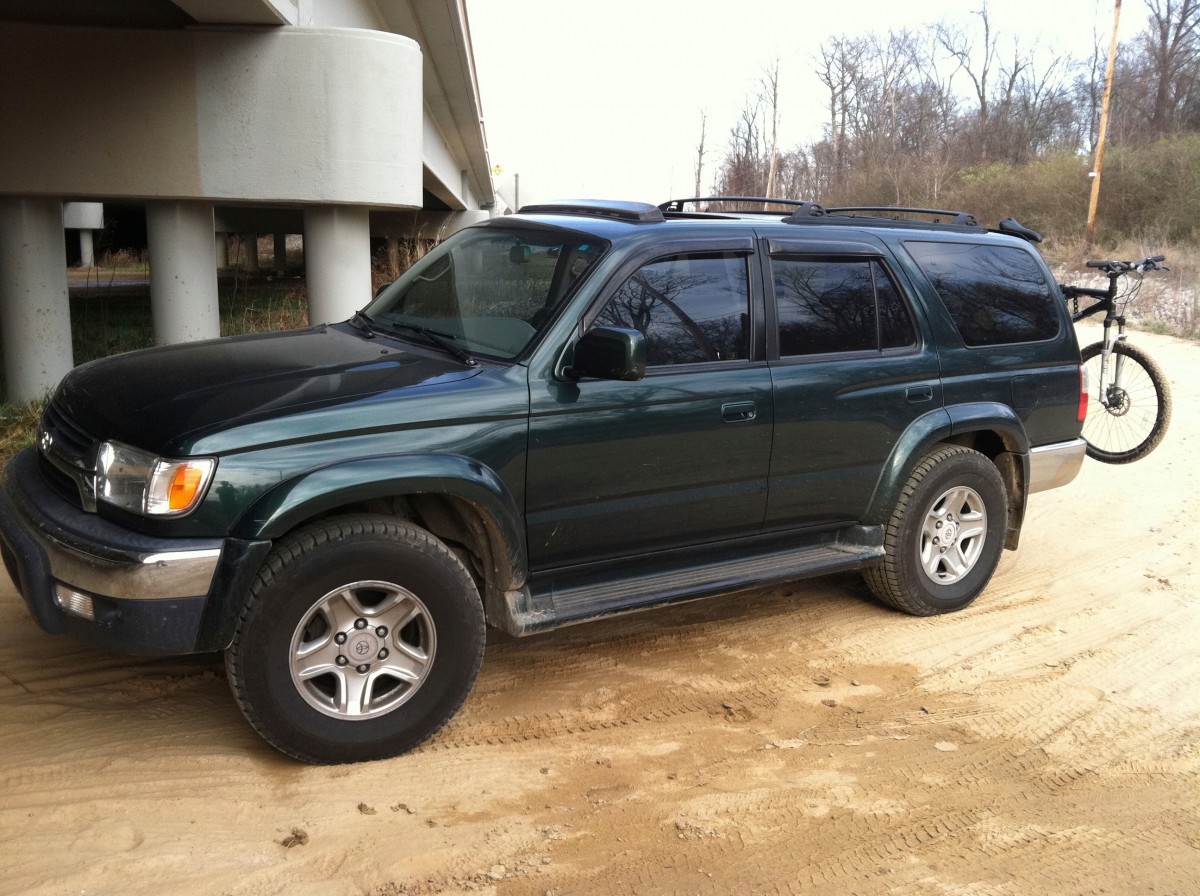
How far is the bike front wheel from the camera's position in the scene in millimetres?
8023

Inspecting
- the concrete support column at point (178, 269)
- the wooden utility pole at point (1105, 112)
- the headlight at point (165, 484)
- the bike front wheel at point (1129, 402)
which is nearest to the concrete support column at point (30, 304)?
the concrete support column at point (178, 269)

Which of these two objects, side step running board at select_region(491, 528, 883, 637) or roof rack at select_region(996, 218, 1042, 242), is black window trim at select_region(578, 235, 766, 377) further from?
roof rack at select_region(996, 218, 1042, 242)

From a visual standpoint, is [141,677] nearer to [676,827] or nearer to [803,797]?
[676,827]

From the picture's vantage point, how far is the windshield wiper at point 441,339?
434cm

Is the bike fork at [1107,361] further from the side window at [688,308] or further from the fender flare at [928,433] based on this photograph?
the side window at [688,308]

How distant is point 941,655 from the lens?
205 inches

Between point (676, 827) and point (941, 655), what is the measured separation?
6.92ft

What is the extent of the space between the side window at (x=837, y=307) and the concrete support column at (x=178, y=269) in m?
5.97

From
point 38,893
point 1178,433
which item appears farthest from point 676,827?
point 1178,433

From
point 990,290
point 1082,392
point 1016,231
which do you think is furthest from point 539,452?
point 1016,231

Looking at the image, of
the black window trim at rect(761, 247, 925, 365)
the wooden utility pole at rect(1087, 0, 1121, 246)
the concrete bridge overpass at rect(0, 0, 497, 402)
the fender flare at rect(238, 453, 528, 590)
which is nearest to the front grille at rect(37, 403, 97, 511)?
the fender flare at rect(238, 453, 528, 590)

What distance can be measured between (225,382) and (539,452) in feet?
3.89

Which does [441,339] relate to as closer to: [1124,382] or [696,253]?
[696,253]

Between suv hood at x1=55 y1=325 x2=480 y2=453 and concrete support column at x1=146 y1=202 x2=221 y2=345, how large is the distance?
475 centimetres
